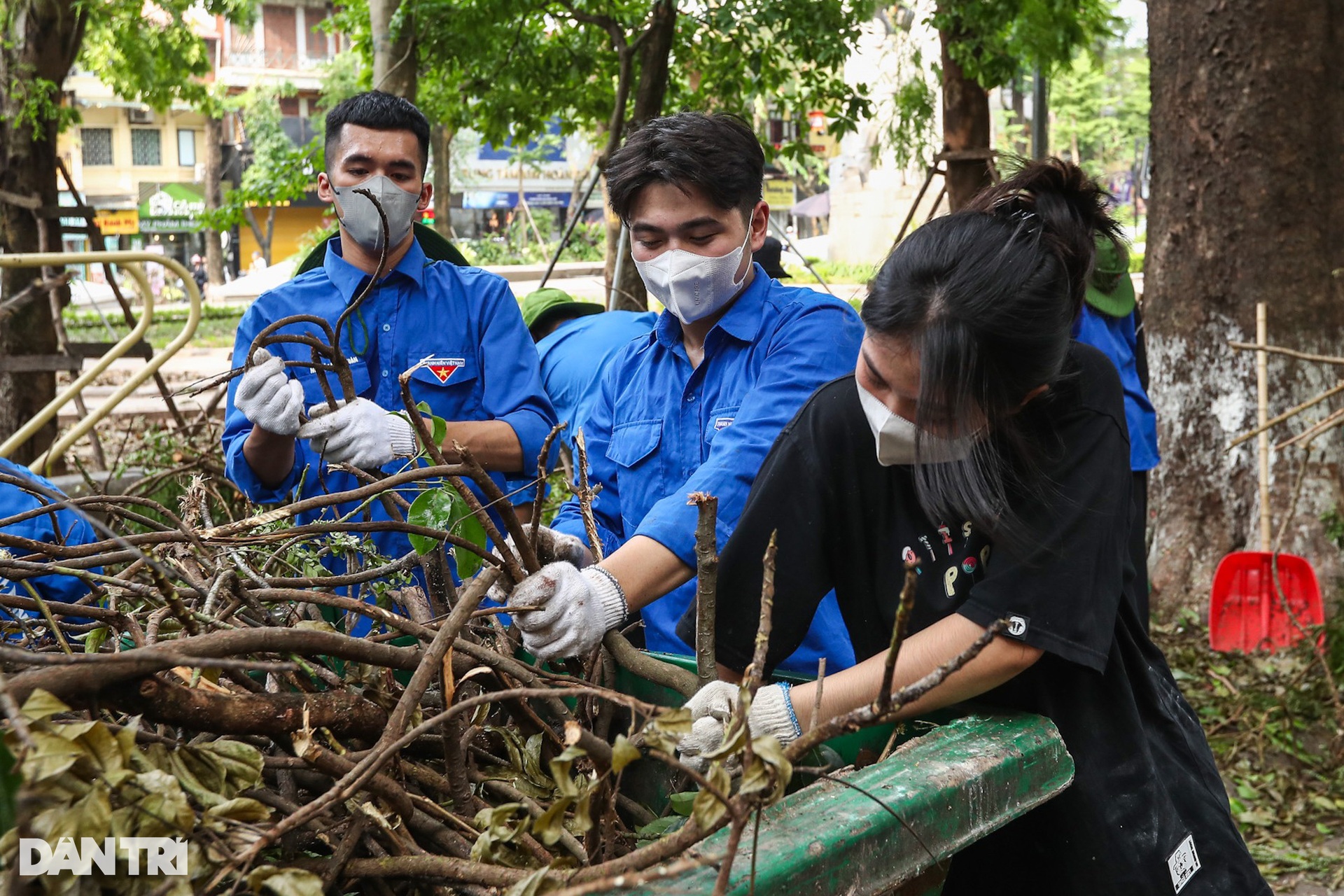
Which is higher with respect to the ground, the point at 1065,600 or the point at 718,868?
the point at 1065,600

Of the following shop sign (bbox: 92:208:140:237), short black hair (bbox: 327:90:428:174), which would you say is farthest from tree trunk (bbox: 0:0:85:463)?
shop sign (bbox: 92:208:140:237)

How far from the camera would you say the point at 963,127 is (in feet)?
19.5

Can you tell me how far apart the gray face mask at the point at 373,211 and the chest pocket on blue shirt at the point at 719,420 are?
0.95m

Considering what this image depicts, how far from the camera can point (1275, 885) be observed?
10.7ft

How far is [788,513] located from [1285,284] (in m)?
3.55

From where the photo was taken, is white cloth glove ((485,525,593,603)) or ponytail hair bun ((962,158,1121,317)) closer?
ponytail hair bun ((962,158,1121,317))

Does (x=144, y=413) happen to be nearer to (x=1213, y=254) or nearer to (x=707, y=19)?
(x=707, y=19)

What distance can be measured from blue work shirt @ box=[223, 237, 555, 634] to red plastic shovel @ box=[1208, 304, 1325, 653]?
8.98ft

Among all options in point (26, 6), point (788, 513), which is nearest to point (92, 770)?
point (788, 513)

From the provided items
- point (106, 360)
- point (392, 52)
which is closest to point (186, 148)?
point (392, 52)

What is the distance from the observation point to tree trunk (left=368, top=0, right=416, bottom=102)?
17.1 ft

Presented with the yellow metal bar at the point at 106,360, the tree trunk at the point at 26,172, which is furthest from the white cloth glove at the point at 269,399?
the tree trunk at the point at 26,172

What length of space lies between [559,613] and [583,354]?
2.05 meters

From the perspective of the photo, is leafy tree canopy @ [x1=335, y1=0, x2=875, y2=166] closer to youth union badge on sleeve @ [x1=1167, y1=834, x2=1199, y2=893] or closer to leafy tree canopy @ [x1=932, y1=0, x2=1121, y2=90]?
leafy tree canopy @ [x1=932, y1=0, x2=1121, y2=90]
